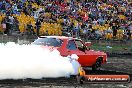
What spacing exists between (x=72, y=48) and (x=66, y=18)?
1528cm

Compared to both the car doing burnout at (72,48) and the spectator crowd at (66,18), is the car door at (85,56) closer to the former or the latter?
the car doing burnout at (72,48)

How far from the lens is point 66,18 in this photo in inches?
1209

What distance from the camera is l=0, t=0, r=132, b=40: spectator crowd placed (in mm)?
25938

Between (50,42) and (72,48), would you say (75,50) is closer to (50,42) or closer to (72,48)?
(72,48)

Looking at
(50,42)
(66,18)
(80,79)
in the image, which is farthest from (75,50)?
(66,18)

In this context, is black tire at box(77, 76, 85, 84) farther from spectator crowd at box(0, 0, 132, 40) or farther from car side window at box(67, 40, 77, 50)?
spectator crowd at box(0, 0, 132, 40)

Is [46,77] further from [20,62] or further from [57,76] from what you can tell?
[20,62]

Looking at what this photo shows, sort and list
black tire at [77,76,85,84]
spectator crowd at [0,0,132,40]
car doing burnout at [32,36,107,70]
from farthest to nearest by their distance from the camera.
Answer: spectator crowd at [0,0,132,40] → car doing burnout at [32,36,107,70] → black tire at [77,76,85,84]

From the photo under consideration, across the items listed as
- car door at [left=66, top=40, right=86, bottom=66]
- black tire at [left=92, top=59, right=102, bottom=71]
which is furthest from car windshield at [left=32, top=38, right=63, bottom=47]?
black tire at [left=92, top=59, right=102, bottom=71]

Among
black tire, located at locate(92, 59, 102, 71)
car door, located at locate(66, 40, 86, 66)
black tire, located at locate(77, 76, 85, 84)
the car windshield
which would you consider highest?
the car windshield

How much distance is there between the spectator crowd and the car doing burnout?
368 inches

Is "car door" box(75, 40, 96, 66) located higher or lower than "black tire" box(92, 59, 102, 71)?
higher

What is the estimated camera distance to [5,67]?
37.8ft

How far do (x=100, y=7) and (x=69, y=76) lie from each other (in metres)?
26.1
